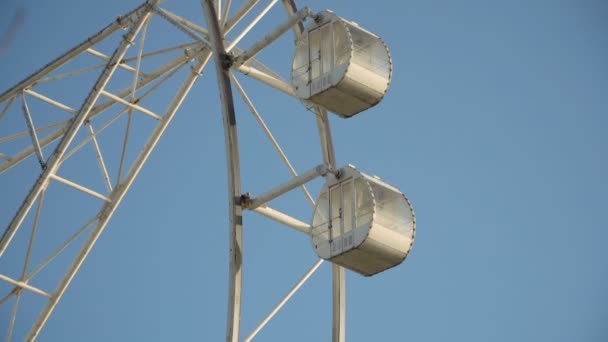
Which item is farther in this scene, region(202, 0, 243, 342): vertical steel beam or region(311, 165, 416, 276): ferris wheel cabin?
region(311, 165, 416, 276): ferris wheel cabin

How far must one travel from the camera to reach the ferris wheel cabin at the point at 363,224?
156 ft

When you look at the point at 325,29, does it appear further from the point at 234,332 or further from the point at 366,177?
the point at 234,332

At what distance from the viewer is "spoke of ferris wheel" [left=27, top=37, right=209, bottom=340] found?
55.2 metres

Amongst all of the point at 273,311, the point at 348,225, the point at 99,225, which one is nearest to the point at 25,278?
the point at 99,225

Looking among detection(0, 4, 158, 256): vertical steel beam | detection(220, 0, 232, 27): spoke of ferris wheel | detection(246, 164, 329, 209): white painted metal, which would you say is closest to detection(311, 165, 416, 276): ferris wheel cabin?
detection(246, 164, 329, 209): white painted metal

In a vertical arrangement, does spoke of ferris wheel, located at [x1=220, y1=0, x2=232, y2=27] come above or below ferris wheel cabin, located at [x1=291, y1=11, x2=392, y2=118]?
above

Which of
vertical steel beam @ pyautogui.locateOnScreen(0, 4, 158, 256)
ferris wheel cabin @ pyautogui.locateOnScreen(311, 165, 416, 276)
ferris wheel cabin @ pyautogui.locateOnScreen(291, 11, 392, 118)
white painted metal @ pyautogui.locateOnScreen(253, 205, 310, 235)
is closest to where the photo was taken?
ferris wheel cabin @ pyautogui.locateOnScreen(311, 165, 416, 276)

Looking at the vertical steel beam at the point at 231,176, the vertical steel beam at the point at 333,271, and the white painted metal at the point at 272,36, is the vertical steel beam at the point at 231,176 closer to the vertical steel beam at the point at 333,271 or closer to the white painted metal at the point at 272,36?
the white painted metal at the point at 272,36

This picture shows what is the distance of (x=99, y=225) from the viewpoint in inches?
2247

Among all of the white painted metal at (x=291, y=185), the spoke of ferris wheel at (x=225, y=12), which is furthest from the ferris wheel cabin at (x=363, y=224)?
the spoke of ferris wheel at (x=225, y=12)

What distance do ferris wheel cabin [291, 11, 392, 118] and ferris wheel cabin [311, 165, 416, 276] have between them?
6.73ft

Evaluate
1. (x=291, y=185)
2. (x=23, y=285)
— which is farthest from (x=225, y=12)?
(x=23, y=285)

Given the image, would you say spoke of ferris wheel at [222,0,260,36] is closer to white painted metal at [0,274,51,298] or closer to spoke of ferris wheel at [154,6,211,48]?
spoke of ferris wheel at [154,6,211,48]

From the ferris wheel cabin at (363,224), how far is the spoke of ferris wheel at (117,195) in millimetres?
8174
